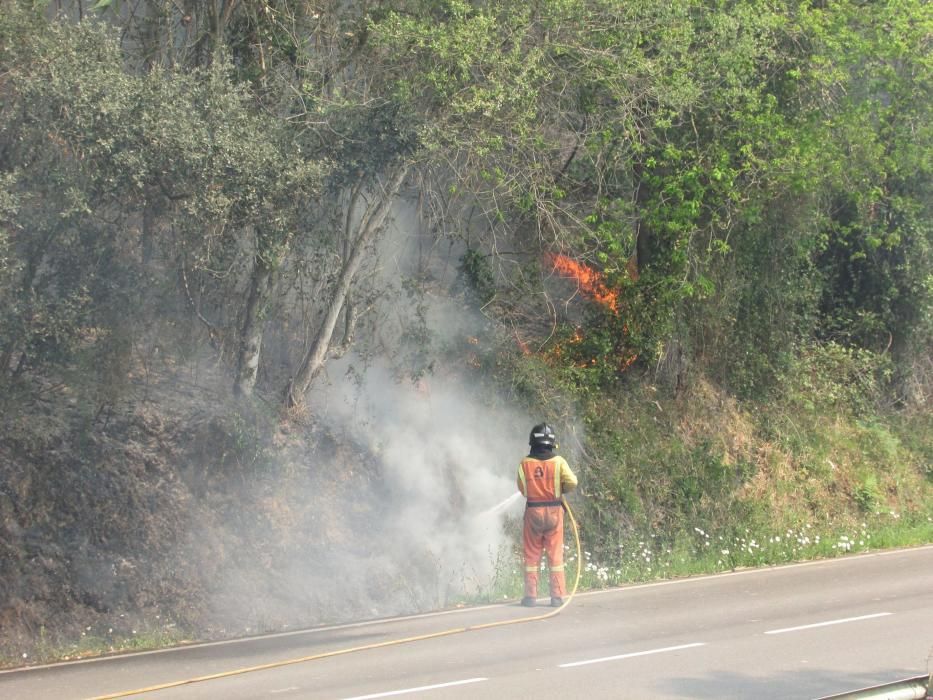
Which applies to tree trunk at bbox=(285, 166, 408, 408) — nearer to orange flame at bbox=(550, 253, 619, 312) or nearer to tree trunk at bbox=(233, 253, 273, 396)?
tree trunk at bbox=(233, 253, 273, 396)

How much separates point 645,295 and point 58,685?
11.9 metres

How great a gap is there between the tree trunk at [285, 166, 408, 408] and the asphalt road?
160 inches

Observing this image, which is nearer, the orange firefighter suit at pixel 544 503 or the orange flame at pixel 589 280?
the orange firefighter suit at pixel 544 503

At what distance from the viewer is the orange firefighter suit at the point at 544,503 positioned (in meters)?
11.6

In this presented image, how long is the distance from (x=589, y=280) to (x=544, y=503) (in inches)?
301

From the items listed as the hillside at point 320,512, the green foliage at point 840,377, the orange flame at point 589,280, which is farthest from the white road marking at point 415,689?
the green foliage at point 840,377

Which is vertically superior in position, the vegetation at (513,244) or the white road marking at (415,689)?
the vegetation at (513,244)

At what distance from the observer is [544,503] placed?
38.4ft

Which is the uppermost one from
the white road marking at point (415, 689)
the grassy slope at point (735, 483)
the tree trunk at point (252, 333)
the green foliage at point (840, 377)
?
the tree trunk at point (252, 333)

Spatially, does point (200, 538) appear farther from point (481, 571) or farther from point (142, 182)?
point (142, 182)

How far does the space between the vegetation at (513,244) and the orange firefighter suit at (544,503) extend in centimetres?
257

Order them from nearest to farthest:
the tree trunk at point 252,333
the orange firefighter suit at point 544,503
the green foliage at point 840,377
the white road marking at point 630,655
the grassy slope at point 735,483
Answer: the white road marking at point 630,655 → the orange firefighter suit at point 544,503 → the tree trunk at point 252,333 → the grassy slope at point 735,483 → the green foliage at point 840,377

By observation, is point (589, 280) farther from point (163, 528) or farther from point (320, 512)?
point (163, 528)

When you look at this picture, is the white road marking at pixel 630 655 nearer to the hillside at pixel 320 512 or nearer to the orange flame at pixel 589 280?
the hillside at pixel 320 512
